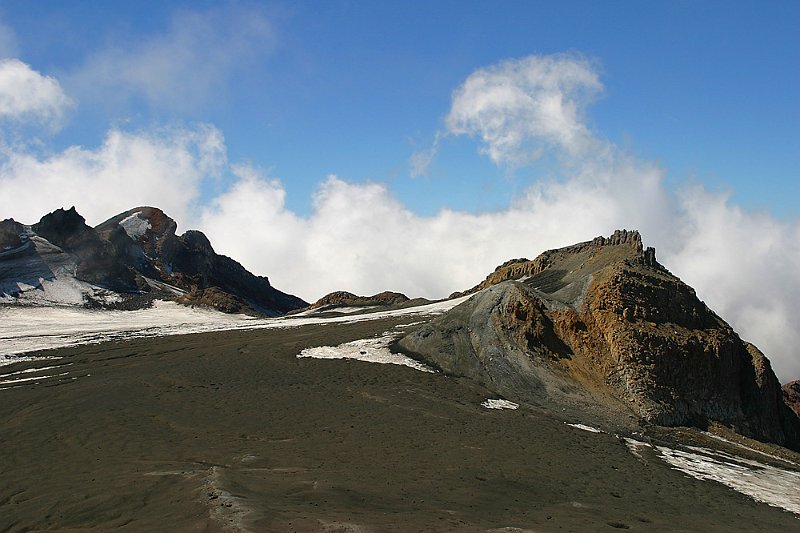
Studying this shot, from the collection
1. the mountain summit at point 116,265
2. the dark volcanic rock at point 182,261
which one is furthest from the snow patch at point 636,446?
the dark volcanic rock at point 182,261

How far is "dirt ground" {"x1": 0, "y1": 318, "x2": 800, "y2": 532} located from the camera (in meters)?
10.7

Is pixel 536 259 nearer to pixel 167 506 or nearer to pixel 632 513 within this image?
pixel 632 513

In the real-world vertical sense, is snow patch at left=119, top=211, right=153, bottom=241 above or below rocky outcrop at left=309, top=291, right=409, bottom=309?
above

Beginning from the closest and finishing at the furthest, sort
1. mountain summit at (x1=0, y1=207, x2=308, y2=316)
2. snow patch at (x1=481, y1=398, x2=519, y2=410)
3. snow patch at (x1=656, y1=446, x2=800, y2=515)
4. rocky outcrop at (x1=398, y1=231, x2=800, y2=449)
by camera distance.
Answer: snow patch at (x1=656, y1=446, x2=800, y2=515)
snow patch at (x1=481, y1=398, x2=519, y2=410)
rocky outcrop at (x1=398, y1=231, x2=800, y2=449)
mountain summit at (x1=0, y1=207, x2=308, y2=316)

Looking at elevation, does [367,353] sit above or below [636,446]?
above

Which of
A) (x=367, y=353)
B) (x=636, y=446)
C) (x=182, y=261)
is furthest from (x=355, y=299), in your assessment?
(x=636, y=446)

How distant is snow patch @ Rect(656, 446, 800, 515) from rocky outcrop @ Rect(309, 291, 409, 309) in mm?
53133

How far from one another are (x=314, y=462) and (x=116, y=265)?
6758 centimetres

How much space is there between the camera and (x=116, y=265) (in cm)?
7350

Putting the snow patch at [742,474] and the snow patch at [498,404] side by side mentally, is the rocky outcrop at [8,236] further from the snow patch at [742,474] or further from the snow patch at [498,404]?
the snow patch at [742,474]

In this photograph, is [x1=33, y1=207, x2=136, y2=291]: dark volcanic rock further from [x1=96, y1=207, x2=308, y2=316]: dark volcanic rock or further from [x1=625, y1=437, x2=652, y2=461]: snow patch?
[x1=625, y1=437, x2=652, y2=461]: snow patch

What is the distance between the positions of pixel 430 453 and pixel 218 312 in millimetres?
56490

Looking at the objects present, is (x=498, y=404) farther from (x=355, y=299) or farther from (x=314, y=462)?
(x=355, y=299)

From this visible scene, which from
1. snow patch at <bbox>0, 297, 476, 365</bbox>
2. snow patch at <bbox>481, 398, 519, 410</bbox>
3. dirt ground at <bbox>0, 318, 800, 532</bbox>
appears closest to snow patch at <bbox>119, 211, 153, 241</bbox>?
snow patch at <bbox>0, 297, 476, 365</bbox>
